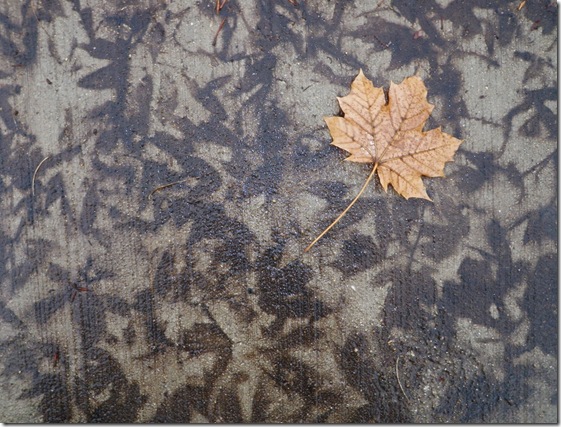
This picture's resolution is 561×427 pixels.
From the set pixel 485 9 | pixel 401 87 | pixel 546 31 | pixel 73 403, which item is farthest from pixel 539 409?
pixel 73 403

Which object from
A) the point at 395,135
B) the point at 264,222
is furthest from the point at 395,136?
the point at 264,222

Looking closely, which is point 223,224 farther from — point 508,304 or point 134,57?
point 508,304

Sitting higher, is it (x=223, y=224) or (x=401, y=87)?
(x=401, y=87)

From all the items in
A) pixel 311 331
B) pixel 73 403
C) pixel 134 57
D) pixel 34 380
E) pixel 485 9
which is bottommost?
pixel 73 403

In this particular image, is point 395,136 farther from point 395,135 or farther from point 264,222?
point 264,222
